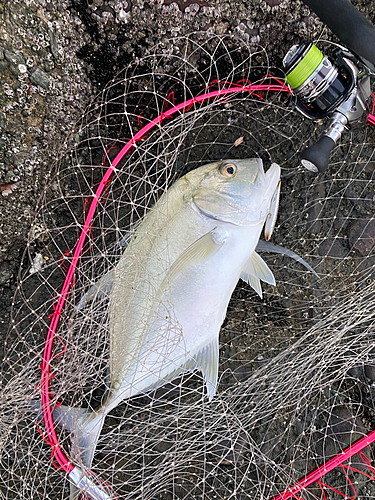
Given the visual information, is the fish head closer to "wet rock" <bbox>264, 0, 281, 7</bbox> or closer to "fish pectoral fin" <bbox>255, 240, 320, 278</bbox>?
"fish pectoral fin" <bbox>255, 240, 320, 278</bbox>

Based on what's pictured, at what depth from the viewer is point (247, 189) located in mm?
1769

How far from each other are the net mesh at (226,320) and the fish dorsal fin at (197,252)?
1.26 feet

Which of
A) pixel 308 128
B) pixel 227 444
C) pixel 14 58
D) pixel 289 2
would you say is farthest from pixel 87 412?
pixel 289 2

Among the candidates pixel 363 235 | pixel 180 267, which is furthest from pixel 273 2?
pixel 180 267

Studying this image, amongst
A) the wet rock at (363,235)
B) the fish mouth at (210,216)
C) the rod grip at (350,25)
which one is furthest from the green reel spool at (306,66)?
the wet rock at (363,235)

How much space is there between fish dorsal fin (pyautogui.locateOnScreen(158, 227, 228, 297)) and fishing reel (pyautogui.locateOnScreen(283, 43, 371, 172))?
0.56m

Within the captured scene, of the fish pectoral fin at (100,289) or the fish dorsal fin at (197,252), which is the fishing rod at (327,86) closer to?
the fish dorsal fin at (197,252)

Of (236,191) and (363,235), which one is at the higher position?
(236,191)

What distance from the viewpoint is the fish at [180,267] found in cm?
178

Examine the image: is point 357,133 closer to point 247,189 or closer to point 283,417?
point 247,189

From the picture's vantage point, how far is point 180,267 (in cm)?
176

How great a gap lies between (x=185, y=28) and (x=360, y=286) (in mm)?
1904

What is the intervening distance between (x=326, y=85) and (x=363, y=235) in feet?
3.38

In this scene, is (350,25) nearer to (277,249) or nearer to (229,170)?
(229,170)
